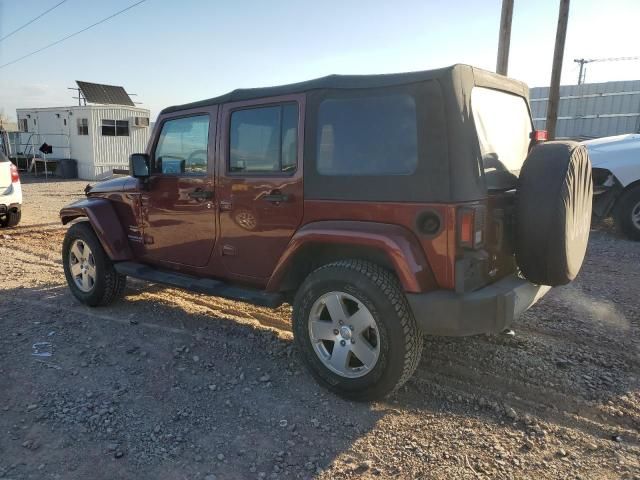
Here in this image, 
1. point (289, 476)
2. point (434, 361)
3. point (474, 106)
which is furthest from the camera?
point (434, 361)

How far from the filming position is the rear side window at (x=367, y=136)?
2932 mm

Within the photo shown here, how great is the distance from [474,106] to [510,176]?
0.55m

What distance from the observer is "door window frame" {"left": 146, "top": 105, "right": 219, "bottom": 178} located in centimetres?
394

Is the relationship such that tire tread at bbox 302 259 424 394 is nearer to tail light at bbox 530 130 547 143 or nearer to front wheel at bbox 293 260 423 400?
front wheel at bbox 293 260 423 400

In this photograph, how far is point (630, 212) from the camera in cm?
789

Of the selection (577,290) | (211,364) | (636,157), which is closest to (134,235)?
(211,364)

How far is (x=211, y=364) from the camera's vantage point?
12.1 ft

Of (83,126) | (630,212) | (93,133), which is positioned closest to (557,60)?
(630,212)

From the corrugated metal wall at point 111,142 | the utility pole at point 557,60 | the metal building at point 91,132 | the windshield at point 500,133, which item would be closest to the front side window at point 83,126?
the metal building at point 91,132

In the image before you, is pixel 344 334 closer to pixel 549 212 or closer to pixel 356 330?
pixel 356 330

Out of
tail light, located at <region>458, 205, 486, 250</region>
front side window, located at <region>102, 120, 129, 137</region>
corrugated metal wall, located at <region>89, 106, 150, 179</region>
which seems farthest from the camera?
front side window, located at <region>102, 120, 129, 137</region>

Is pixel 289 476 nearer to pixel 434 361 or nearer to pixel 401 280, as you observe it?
pixel 401 280

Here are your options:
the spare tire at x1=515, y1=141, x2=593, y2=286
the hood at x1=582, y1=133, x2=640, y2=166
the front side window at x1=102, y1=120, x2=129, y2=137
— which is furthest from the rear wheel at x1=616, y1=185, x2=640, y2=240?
the front side window at x1=102, y1=120, x2=129, y2=137

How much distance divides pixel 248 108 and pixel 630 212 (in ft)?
22.8
